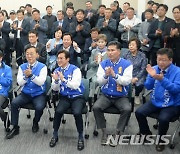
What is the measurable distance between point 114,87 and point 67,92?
58cm

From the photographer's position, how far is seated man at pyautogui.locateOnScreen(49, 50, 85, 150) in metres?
3.25

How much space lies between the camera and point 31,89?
11.6ft

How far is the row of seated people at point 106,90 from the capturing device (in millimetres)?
3109

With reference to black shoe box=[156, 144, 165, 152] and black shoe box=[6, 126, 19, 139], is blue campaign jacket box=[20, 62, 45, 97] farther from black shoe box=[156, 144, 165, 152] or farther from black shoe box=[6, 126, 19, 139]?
black shoe box=[156, 144, 165, 152]

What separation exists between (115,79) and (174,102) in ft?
Result: 2.37

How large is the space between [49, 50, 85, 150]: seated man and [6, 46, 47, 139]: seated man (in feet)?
0.74

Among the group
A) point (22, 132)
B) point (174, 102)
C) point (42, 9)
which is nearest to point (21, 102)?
point (22, 132)

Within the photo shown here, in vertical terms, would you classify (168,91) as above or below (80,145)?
above

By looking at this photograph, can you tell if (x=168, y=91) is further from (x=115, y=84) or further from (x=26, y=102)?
(x=26, y=102)

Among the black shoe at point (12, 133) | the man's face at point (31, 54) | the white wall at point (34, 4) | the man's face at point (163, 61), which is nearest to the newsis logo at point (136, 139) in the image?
the man's face at point (163, 61)

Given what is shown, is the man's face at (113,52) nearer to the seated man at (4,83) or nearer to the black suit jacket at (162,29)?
the seated man at (4,83)

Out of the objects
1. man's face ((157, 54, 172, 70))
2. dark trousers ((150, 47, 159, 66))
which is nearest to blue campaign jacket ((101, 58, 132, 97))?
man's face ((157, 54, 172, 70))

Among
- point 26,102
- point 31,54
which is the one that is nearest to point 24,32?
point 31,54

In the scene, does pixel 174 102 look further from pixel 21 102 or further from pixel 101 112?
pixel 21 102
